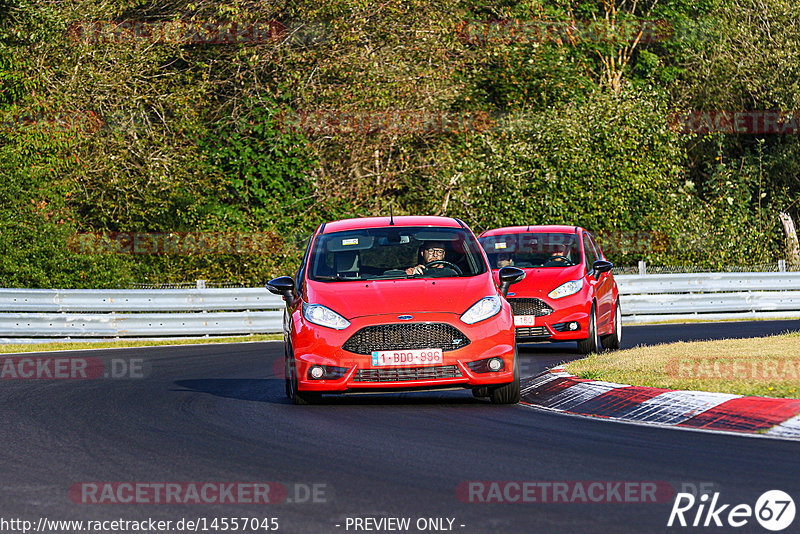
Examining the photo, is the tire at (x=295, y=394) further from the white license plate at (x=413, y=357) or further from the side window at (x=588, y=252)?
the side window at (x=588, y=252)

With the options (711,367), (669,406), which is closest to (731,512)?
(669,406)

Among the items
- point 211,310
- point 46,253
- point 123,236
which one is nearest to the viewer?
point 211,310

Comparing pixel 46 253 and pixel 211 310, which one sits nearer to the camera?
pixel 211 310

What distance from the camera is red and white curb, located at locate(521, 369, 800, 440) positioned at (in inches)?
360

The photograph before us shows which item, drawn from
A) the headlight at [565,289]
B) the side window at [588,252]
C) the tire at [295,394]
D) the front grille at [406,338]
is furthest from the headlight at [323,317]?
the side window at [588,252]

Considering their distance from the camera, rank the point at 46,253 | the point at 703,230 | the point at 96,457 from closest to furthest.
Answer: the point at 96,457, the point at 46,253, the point at 703,230

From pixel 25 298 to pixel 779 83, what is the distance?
27177mm

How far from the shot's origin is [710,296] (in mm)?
28000

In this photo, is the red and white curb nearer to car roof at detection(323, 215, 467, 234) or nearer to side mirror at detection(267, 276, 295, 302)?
car roof at detection(323, 215, 467, 234)

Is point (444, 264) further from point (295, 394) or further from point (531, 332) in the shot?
point (531, 332)

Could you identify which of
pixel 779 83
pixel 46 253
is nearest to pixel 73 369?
pixel 46 253

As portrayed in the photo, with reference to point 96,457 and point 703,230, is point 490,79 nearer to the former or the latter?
point 703,230

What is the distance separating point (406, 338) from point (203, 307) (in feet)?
43.8

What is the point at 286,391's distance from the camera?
41.1 ft
